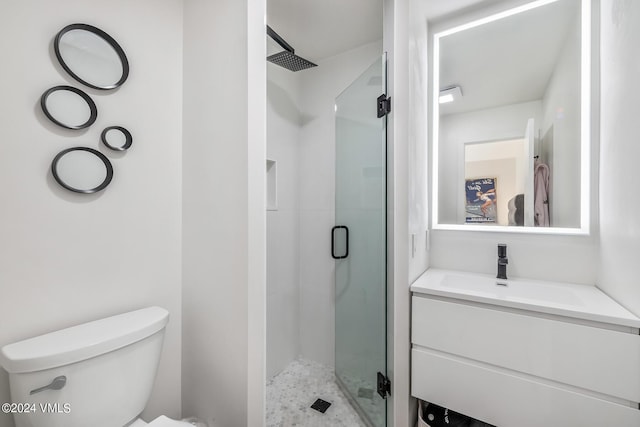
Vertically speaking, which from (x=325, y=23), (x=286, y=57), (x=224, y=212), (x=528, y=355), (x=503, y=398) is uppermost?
(x=325, y=23)

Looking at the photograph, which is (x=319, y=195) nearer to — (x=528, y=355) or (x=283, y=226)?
(x=283, y=226)

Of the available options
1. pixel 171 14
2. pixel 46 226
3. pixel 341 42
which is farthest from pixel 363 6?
pixel 46 226

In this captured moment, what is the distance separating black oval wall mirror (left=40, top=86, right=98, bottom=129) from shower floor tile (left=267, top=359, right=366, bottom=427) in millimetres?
1756

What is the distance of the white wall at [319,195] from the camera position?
199 centimetres

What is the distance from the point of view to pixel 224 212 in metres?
1.07

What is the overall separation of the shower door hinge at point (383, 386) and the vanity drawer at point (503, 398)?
13 centimetres

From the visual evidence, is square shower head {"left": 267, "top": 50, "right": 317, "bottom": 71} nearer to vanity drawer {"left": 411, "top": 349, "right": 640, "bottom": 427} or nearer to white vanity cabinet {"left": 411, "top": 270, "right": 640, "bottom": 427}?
white vanity cabinet {"left": 411, "top": 270, "right": 640, "bottom": 427}

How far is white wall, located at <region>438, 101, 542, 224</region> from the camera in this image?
1.55 m

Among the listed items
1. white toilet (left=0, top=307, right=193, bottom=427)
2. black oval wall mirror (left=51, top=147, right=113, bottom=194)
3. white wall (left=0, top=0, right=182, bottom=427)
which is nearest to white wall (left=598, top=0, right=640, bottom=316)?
white toilet (left=0, top=307, right=193, bottom=427)

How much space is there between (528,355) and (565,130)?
1.19 m

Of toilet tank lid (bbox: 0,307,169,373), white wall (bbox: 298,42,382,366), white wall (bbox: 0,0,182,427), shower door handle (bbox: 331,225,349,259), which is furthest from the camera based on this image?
white wall (bbox: 298,42,382,366)

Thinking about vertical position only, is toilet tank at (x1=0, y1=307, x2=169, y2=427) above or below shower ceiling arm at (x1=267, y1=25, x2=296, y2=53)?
below

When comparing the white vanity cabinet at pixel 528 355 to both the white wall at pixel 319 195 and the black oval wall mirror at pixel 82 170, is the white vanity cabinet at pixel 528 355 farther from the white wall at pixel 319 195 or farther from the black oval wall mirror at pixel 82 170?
the black oval wall mirror at pixel 82 170

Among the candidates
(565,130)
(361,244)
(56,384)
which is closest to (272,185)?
(361,244)
